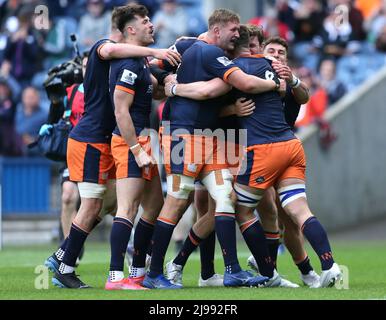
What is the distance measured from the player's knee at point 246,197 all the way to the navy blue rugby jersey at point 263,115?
396 millimetres

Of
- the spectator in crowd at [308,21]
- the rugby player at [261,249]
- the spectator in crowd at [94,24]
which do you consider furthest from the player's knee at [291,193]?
the spectator in crowd at [308,21]

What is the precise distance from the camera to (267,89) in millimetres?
9664

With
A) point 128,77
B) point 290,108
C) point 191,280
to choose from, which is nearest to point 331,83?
point 191,280

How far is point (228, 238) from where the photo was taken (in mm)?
9633

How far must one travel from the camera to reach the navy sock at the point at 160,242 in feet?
31.7

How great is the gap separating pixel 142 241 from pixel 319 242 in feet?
4.98

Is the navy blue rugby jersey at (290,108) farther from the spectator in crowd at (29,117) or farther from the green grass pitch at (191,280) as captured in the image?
the spectator in crowd at (29,117)

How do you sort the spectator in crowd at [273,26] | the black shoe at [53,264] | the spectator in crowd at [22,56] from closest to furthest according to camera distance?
1. the black shoe at [53,264]
2. the spectator in crowd at [273,26]
3. the spectator in crowd at [22,56]

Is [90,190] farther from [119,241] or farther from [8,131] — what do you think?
[8,131]

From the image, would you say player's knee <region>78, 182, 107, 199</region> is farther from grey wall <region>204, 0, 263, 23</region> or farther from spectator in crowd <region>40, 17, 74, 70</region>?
grey wall <region>204, 0, 263, 23</region>

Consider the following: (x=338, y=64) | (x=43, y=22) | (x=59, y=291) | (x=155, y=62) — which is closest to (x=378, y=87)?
(x=338, y=64)

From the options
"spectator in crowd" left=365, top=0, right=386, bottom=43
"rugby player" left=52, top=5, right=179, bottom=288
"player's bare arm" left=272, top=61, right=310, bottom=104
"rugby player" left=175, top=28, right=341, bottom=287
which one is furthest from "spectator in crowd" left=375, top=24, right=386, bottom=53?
"rugby player" left=52, top=5, right=179, bottom=288

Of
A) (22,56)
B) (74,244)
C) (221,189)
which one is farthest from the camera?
(22,56)

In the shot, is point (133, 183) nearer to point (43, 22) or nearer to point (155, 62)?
point (155, 62)
